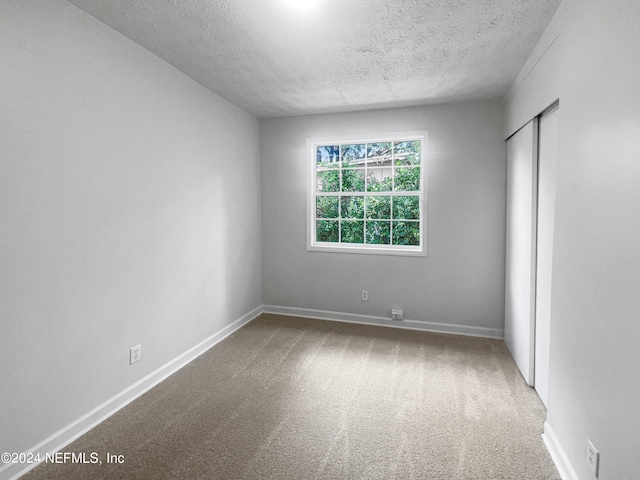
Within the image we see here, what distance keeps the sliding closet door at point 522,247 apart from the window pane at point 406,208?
3.12 ft

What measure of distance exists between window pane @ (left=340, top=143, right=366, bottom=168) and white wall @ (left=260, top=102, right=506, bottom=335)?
0.20 meters

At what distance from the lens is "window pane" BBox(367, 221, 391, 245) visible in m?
4.16

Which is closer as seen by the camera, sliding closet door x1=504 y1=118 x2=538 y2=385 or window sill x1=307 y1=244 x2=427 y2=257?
sliding closet door x1=504 y1=118 x2=538 y2=385

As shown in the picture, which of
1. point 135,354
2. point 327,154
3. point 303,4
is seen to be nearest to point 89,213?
point 135,354

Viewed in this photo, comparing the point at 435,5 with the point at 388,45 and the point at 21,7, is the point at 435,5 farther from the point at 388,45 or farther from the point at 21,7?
the point at 21,7

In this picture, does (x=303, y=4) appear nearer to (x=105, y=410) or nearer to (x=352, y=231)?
(x=352, y=231)

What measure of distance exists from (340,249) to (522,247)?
6.38 ft

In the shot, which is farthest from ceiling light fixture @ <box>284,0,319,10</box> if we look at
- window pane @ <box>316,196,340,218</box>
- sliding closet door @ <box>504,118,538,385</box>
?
window pane @ <box>316,196,340,218</box>

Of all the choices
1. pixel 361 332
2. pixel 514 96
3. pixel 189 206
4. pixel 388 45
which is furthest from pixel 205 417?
pixel 514 96

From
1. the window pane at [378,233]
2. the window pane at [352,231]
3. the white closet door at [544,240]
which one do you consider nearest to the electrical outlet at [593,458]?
the white closet door at [544,240]

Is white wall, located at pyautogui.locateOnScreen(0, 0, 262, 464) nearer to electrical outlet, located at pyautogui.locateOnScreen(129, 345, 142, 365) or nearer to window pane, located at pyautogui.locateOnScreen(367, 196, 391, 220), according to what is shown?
electrical outlet, located at pyautogui.locateOnScreen(129, 345, 142, 365)

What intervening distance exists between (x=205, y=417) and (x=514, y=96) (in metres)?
3.62

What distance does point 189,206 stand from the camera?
3105mm

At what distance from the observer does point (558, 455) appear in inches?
72.8
